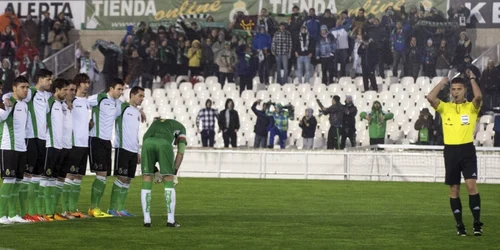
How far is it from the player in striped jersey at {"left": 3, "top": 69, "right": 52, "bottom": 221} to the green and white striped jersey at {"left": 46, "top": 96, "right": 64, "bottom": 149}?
0.30 metres

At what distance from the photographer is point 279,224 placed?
19.0m

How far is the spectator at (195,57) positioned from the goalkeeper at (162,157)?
24.6m

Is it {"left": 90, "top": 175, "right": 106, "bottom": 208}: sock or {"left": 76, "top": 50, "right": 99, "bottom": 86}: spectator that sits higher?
{"left": 76, "top": 50, "right": 99, "bottom": 86}: spectator

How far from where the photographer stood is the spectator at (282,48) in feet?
134

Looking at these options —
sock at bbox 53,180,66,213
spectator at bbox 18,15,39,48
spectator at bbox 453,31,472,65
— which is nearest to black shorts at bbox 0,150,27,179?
sock at bbox 53,180,66,213

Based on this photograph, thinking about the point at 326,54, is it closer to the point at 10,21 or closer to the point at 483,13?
the point at 483,13

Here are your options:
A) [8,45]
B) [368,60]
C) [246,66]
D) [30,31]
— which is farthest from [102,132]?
[30,31]

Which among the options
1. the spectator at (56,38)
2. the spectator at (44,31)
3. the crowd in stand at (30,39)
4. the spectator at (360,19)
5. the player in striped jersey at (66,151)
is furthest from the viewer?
the spectator at (56,38)

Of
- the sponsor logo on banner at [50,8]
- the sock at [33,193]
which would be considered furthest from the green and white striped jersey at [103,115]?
the sponsor logo on banner at [50,8]

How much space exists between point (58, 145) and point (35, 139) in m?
0.78

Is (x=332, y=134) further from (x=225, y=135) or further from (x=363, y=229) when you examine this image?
(x=363, y=229)

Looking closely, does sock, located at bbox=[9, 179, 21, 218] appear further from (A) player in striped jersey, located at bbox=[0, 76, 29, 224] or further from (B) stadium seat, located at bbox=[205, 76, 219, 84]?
(B) stadium seat, located at bbox=[205, 76, 219, 84]

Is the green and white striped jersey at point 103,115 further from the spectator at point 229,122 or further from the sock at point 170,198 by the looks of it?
the spectator at point 229,122

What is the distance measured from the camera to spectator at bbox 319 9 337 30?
41.2 metres
